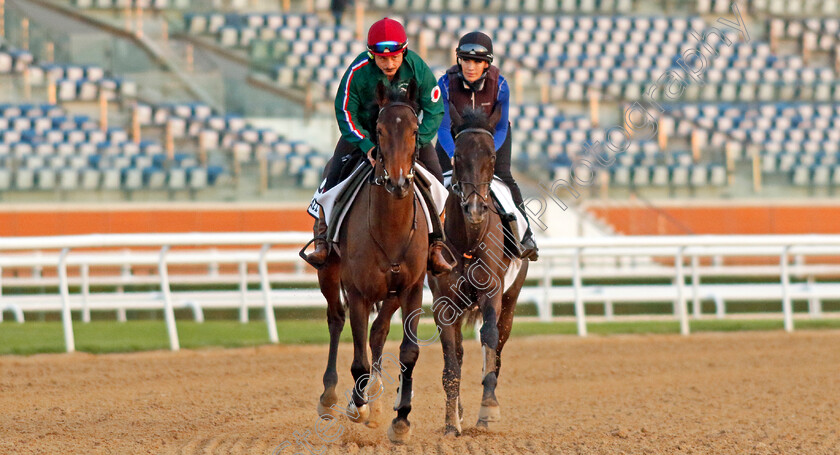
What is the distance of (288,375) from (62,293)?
2394mm

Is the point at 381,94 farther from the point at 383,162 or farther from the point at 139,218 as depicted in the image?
the point at 139,218

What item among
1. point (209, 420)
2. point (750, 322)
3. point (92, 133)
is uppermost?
point (92, 133)

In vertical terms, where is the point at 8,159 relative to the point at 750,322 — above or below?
above

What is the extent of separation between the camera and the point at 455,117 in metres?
6.22

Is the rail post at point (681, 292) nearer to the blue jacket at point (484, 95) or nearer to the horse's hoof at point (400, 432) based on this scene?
the blue jacket at point (484, 95)

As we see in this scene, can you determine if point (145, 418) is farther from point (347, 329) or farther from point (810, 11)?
point (810, 11)

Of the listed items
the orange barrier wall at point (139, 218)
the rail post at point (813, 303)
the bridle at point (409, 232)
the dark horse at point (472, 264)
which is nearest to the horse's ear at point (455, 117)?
the dark horse at point (472, 264)

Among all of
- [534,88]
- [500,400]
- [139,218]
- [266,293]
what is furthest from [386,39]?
[534,88]

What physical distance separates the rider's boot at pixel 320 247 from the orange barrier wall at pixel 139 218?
11.6 m

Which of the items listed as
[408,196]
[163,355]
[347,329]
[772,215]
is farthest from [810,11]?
[408,196]

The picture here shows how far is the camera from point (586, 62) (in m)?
23.8

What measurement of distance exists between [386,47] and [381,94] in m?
0.38

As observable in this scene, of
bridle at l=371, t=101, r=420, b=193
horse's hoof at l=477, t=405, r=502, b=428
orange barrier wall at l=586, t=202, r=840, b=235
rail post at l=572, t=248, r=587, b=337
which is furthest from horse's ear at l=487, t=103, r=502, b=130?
orange barrier wall at l=586, t=202, r=840, b=235

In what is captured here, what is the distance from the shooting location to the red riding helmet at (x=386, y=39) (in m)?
5.74
